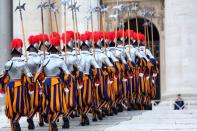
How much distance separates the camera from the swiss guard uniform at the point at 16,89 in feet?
62.2

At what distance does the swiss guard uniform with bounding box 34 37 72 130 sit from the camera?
18469 millimetres

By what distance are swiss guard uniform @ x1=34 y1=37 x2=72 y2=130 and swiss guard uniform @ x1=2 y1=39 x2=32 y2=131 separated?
38 centimetres

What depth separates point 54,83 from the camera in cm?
Result: 1855

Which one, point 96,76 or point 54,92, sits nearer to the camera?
point 54,92

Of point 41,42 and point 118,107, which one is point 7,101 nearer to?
point 41,42

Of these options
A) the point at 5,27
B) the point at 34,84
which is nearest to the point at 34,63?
the point at 34,84

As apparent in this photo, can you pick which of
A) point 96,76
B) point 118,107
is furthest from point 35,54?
point 118,107

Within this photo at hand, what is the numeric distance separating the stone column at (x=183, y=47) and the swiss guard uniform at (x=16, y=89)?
40.3ft

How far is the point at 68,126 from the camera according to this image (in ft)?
65.9

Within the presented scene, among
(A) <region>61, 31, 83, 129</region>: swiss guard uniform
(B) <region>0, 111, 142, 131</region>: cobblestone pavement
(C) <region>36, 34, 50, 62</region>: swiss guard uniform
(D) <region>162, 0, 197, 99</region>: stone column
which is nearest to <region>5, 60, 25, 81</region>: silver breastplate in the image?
(C) <region>36, 34, 50, 62</region>: swiss guard uniform

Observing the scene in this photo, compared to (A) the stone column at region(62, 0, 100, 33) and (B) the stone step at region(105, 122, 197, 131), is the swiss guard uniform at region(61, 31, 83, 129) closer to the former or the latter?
(B) the stone step at region(105, 122, 197, 131)

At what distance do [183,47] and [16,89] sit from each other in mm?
12935

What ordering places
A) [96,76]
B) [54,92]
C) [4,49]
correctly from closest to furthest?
1. [54,92]
2. [96,76]
3. [4,49]

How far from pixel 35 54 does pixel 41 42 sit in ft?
1.69
